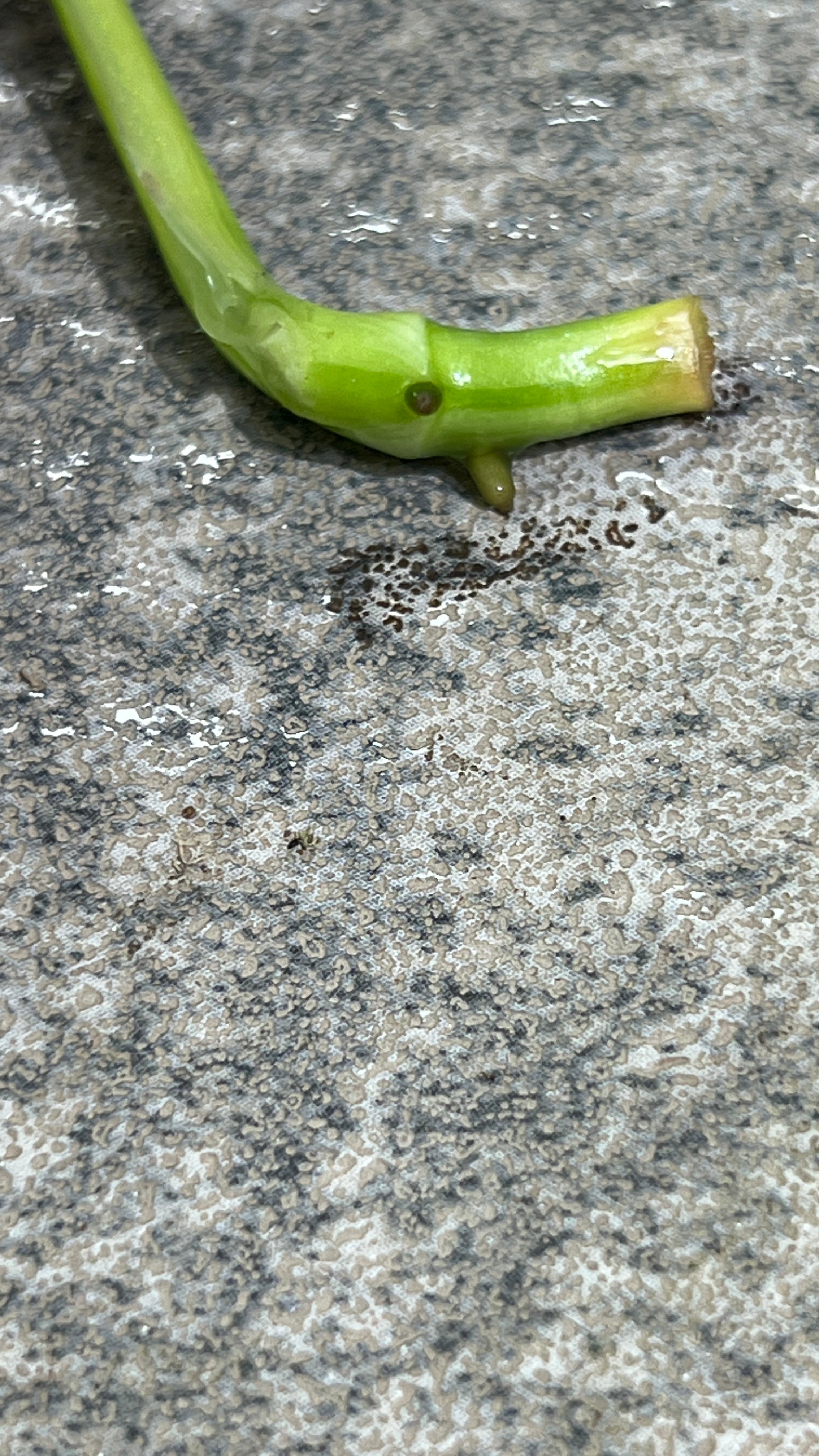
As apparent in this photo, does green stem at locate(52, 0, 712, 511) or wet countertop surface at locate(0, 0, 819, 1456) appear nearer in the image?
wet countertop surface at locate(0, 0, 819, 1456)

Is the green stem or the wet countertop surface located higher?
the green stem

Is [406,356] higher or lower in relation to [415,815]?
higher

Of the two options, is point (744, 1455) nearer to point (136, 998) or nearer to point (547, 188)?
point (136, 998)

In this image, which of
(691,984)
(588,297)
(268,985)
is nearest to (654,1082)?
(691,984)
